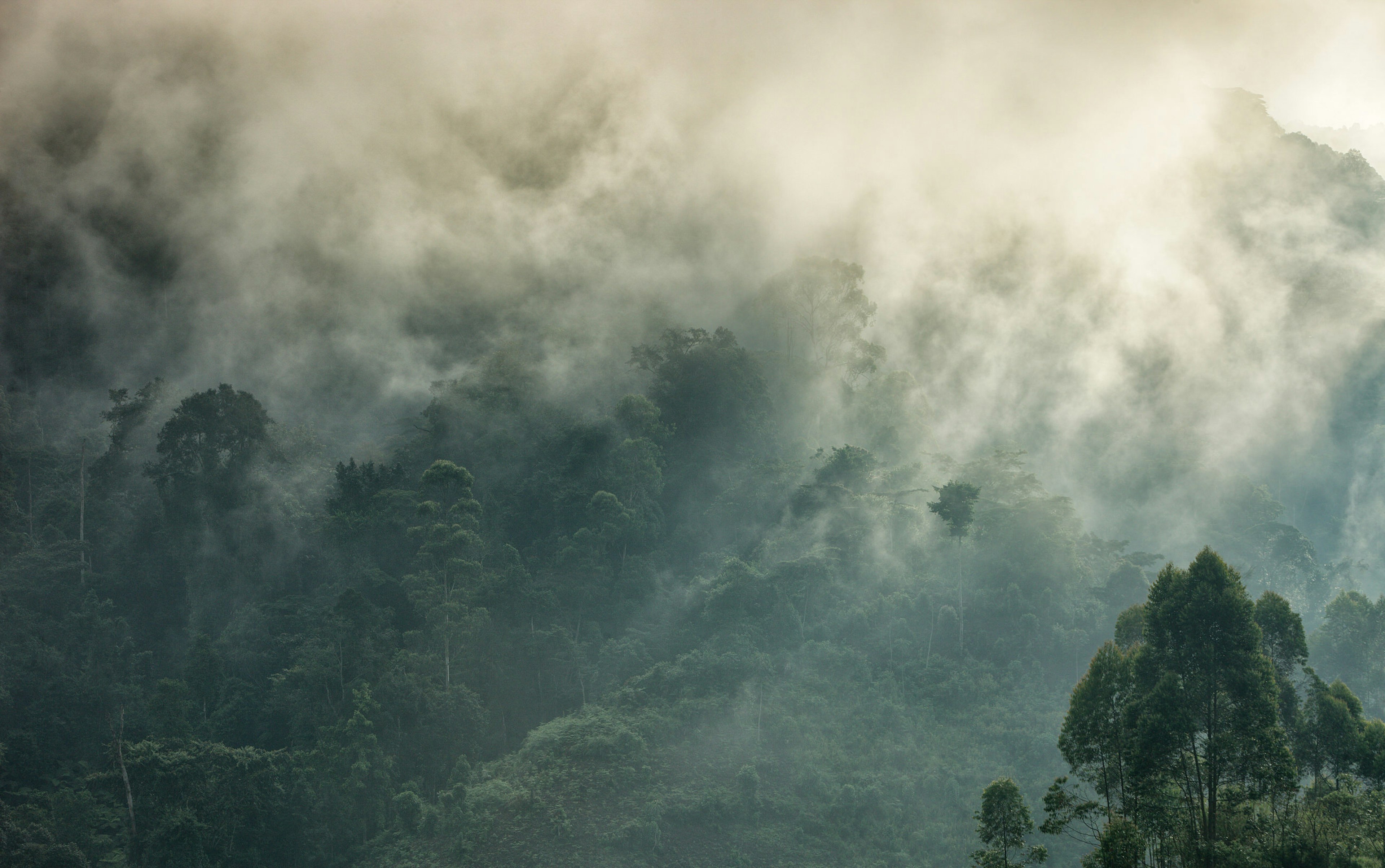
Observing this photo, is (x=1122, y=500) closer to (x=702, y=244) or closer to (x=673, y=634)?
(x=673, y=634)

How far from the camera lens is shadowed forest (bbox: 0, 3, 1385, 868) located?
36188 millimetres

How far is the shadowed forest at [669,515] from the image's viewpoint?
119ft

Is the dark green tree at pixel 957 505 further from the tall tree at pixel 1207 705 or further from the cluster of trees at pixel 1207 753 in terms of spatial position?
the tall tree at pixel 1207 705

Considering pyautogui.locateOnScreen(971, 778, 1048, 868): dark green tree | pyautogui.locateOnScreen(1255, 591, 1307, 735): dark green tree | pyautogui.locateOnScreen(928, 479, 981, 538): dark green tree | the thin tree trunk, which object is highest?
pyautogui.locateOnScreen(928, 479, 981, 538): dark green tree

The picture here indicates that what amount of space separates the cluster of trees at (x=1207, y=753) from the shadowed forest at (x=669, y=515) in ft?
0.36

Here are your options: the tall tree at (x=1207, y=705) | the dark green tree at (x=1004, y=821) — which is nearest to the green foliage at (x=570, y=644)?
the dark green tree at (x=1004, y=821)

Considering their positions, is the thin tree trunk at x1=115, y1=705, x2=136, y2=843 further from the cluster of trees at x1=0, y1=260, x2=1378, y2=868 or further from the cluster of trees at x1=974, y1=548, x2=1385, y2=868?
the cluster of trees at x1=974, y1=548, x2=1385, y2=868

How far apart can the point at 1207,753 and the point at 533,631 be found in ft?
120

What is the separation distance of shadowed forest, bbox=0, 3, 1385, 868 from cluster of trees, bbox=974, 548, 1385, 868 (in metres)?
0.11

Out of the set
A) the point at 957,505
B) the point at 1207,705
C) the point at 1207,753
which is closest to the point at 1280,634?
the point at 1207,705

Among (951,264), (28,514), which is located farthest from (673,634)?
(951,264)

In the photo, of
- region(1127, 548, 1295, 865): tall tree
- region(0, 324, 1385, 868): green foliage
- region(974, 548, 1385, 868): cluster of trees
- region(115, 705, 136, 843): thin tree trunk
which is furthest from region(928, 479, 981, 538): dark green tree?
region(115, 705, 136, 843): thin tree trunk

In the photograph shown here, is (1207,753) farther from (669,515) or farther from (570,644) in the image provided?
(669,515)

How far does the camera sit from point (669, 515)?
6106 centimetres
